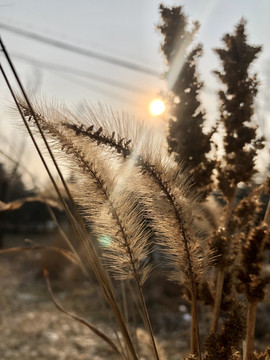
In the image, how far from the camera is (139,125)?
832 millimetres

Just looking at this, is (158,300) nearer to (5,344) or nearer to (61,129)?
(5,344)

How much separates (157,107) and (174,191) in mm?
414

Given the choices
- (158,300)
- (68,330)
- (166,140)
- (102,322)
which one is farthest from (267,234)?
(158,300)

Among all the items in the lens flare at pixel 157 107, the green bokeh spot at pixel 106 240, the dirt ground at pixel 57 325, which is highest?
the lens flare at pixel 157 107

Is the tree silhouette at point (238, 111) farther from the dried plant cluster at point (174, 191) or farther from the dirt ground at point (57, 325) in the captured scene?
the dirt ground at point (57, 325)

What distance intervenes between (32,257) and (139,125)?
10323 millimetres

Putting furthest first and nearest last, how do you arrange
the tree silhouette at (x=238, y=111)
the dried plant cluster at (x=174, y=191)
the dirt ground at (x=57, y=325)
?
the dirt ground at (x=57, y=325) → the tree silhouette at (x=238, y=111) → the dried plant cluster at (x=174, y=191)

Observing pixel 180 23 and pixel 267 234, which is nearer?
pixel 267 234

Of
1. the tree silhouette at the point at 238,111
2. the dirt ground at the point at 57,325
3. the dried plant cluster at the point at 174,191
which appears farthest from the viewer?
the dirt ground at the point at 57,325

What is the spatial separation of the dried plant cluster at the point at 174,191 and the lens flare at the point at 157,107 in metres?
0.05

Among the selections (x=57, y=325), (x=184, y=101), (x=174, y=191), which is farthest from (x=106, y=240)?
(x=57, y=325)

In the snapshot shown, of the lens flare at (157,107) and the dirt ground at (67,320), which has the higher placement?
the lens flare at (157,107)

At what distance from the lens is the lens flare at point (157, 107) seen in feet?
3.61

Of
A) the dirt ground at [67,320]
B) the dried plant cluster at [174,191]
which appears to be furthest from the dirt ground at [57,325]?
the dried plant cluster at [174,191]
